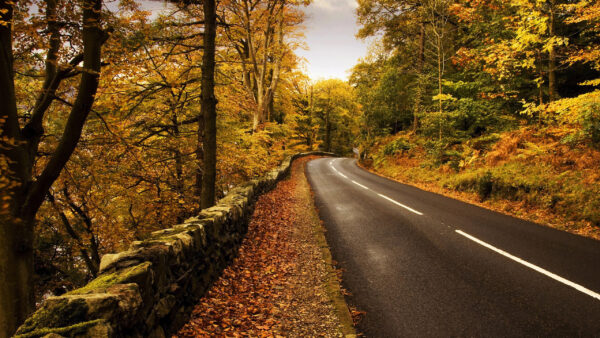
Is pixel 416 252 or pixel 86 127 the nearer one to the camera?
pixel 416 252

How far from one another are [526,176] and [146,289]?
12.0 meters

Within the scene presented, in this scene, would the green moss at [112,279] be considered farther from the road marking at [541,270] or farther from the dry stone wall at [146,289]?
the road marking at [541,270]

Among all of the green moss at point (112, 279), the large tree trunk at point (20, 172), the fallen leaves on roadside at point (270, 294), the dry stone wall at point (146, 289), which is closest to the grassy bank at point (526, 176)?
the fallen leaves on roadside at point (270, 294)

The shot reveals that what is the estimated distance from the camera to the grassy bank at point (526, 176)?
7988 mm

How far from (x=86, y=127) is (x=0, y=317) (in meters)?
5.09

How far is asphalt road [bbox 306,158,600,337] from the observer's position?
12.3ft

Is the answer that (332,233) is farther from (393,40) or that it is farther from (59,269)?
(393,40)

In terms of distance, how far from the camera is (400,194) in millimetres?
12555

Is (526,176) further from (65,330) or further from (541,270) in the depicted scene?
(65,330)

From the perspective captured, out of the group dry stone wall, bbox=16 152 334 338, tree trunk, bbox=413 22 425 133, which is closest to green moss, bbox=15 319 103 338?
dry stone wall, bbox=16 152 334 338

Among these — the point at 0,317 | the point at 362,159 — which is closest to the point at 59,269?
the point at 0,317

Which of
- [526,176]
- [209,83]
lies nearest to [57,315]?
[209,83]

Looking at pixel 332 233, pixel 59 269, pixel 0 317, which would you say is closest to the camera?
pixel 0 317

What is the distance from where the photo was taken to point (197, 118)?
7.68 metres
